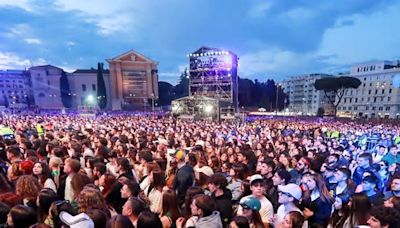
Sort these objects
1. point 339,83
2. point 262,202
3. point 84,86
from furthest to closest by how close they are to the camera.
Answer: point 84,86 < point 339,83 < point 262,202

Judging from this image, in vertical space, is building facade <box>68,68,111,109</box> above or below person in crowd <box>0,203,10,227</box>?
above

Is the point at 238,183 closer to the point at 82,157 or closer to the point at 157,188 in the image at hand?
the point at 157,188

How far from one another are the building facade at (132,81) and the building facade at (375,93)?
46353 millimetres

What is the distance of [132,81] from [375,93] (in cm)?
6357

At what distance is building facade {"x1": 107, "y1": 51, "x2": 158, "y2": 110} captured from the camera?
201 feet

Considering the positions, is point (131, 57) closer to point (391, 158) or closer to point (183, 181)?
point (391, 158)

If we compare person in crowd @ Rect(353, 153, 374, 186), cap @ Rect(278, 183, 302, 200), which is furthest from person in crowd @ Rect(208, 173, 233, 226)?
person in crowd @ Rect(353, 153, 374, 186)

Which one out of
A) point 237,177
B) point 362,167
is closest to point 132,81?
point 362,167

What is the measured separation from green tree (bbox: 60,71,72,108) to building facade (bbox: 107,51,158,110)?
444 inches

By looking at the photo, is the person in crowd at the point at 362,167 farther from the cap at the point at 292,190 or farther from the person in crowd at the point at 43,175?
the person in crowd at the point at 43,175

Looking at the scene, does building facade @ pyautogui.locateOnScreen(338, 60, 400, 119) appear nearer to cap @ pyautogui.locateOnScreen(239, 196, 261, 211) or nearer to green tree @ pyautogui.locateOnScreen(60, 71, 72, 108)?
green tree @ pyautogui.locateOnScreen(60, 71, 72, 108)

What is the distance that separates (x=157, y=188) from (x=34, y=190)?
5.21 feet

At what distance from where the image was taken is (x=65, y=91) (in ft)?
210

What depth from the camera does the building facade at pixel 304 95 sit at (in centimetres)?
10175
